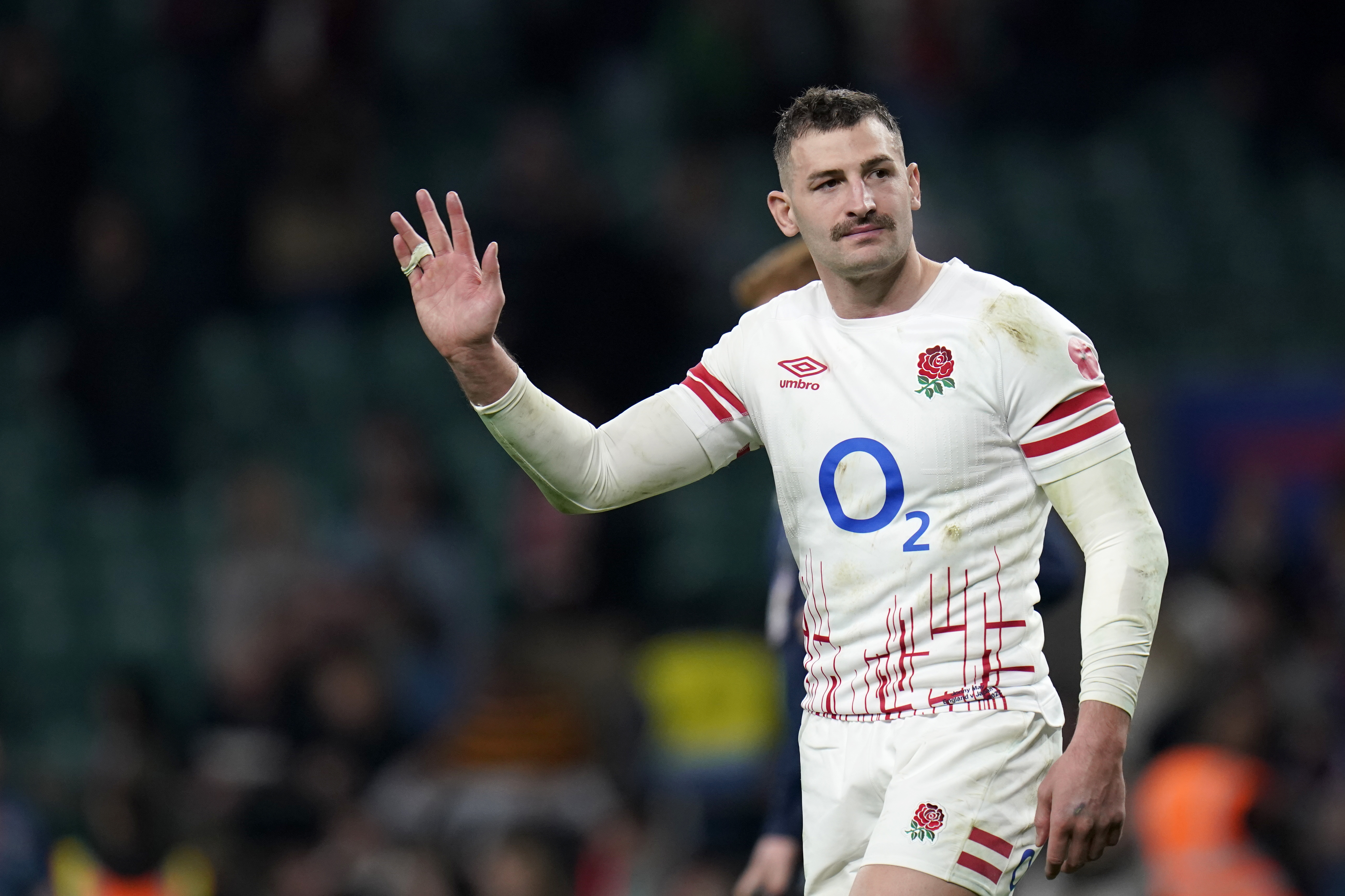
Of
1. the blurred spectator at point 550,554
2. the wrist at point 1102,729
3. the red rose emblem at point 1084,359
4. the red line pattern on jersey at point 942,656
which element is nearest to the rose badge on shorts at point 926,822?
the red line pattern on jersey at point 942,656

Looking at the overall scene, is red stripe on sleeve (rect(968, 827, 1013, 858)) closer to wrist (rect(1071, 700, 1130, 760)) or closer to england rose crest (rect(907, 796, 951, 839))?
england rose crest (rect(907, 796, 951, 839))

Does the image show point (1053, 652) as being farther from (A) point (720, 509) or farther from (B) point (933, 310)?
(A) point (720, 509)

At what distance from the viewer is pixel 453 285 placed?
12.2 ft

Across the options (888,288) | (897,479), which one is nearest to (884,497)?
(897,479)

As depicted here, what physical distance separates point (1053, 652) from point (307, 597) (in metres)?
4.56

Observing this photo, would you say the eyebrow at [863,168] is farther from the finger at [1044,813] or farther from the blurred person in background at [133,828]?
the blurred person in background at [133,828]

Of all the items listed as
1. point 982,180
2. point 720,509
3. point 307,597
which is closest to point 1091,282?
point 982,180

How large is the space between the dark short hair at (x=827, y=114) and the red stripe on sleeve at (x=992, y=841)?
4.18 feet

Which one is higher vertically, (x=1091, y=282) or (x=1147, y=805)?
(x=1091, y=282)

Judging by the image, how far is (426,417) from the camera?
10461mm

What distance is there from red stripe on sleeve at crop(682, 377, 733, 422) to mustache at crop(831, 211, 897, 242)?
47 cm

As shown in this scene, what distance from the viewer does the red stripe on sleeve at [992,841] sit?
3350 millimetres

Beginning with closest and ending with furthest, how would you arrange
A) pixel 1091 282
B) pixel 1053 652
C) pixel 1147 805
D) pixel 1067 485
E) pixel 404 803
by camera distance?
pixel 1067 485 → pixel 1053 652 → pixel 1147 805 → pixel 404 803 → pixel 1091 282

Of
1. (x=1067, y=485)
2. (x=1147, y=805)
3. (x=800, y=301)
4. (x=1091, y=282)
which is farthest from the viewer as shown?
(x=1091, y=282)
